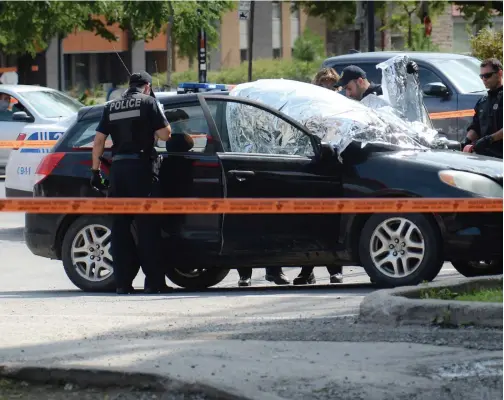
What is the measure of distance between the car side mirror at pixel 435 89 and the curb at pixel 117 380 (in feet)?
31.0

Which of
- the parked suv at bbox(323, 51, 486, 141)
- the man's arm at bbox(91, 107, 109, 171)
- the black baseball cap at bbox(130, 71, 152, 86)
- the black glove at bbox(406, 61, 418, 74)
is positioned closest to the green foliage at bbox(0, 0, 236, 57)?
the parked suv at bbox(323, 51, 486, 141)

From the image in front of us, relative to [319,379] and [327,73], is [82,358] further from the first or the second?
[327,73]

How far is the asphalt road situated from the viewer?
615 cm

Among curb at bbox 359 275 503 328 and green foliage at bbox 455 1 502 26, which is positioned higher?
green foliage at bbox 455 1 502 26

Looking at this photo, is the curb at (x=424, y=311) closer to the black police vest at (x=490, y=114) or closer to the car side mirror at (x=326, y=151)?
the car side mirror at (x=326, y=151)

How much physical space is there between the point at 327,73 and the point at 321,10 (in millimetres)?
29917

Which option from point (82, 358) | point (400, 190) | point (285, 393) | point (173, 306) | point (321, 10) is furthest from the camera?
point (321, 10)

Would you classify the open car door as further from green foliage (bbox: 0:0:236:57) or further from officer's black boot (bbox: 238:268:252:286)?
green foliage (bbox: 0:0:236:57)

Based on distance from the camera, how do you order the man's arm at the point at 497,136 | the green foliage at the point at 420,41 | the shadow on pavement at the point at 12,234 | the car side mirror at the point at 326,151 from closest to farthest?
the car side mirror at the point at 326,151
the man's arm at the point at 497,136
the shadow on pavement at the point at 12,234
the green foliage at the point at 420,41

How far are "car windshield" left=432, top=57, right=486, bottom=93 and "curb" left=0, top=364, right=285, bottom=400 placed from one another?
10000 millimetres

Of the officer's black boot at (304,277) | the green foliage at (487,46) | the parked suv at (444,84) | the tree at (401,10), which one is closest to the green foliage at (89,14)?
the tree at (401,10)

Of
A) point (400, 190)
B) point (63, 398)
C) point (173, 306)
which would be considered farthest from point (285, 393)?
point (400, 190)

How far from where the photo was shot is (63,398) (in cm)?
613

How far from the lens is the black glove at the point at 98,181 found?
33.2 ft
